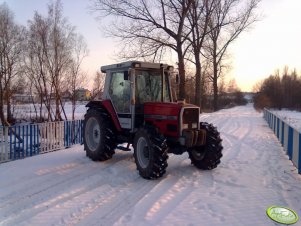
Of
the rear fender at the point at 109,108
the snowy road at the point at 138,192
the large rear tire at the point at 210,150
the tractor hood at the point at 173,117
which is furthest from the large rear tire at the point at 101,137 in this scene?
the large rear tire at the point at 210,150

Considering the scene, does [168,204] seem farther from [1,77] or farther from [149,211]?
[1,77]

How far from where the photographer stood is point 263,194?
21.1 ft

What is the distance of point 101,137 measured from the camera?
→ 9.11 metres

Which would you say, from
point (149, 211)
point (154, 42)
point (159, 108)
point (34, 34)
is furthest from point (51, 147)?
point (34, 34)

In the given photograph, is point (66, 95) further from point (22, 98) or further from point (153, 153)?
point (153, 153)

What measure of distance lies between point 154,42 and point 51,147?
566 inches

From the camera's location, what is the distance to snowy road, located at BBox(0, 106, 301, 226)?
5.21 meters

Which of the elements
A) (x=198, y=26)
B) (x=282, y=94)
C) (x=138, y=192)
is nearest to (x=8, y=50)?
(x=198, y=26)

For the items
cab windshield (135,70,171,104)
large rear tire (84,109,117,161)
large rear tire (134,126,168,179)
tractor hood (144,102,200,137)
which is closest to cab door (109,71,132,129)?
cab windshield (135,70,171,104)

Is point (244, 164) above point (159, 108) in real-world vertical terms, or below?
below

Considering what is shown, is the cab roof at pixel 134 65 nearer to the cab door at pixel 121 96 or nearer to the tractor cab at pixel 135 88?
the tractor cab at pixel 135 88

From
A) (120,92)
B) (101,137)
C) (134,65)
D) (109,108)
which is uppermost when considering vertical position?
(134,65)

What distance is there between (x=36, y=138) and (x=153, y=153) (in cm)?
548

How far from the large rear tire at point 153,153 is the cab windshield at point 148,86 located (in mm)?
1136
